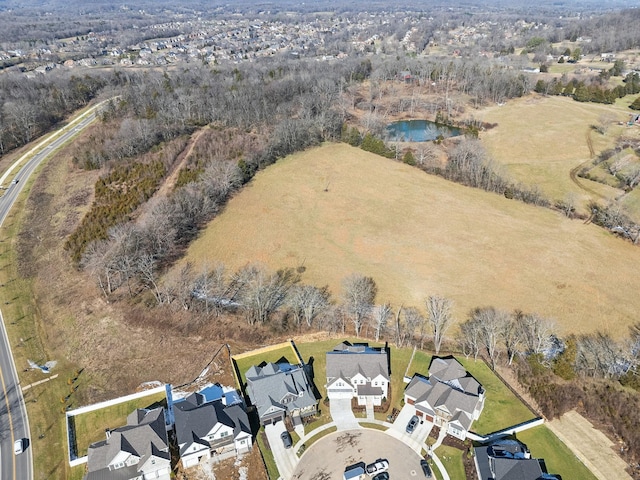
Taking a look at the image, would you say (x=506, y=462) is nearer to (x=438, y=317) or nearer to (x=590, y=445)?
(x=590, y=445)

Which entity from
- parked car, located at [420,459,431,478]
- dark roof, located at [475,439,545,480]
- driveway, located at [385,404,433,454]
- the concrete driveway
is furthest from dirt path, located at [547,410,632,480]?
the concrete driveway

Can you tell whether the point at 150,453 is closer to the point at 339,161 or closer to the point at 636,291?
the point at 636,291

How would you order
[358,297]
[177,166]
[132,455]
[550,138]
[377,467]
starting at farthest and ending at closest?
1. [550,138]
2. [177,166]
3. [358,297]
4. [377,467]
5. [132,455]

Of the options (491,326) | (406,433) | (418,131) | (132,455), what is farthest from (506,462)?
(418,131)

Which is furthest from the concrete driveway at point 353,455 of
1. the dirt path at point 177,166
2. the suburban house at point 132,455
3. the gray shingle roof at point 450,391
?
the dirt path at point 177,166

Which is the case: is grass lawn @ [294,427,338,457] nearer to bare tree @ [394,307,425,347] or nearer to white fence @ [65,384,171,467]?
bare tree @ [394,307,425,347]

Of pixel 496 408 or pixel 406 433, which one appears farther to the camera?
pixel 496 408
